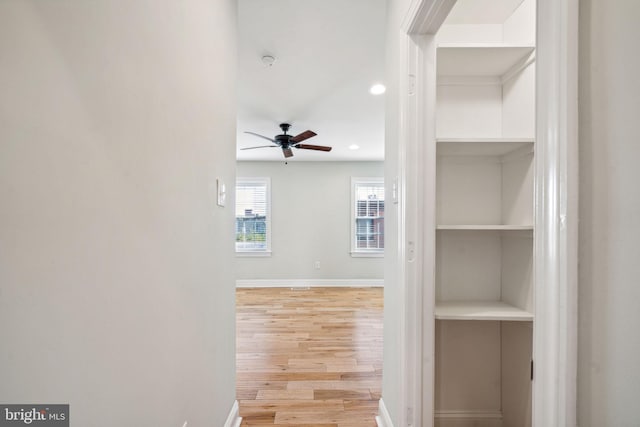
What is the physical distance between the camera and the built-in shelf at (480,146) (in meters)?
1.70

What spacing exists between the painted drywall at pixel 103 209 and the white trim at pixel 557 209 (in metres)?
0.87

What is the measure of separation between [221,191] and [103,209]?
991 mm

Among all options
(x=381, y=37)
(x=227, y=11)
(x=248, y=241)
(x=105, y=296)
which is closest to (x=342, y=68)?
(x=381, y=37)

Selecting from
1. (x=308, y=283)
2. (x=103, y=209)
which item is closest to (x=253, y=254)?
(x=308, y=283)

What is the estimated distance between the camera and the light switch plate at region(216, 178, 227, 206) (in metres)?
1.67

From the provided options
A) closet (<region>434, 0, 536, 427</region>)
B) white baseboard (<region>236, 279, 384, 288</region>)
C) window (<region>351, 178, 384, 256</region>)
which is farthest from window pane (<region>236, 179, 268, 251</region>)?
closet (<region>434, 0, 536, 427</region>)

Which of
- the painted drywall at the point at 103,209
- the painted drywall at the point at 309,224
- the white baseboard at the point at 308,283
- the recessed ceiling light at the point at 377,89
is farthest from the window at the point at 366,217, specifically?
the painted drywall at the point at 103,209

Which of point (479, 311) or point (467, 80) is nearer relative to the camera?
point (479, 311)

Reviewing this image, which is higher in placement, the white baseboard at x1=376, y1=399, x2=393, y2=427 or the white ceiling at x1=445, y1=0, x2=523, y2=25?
the white ceiling at x1=445, y1=0, x2=523, y2=25

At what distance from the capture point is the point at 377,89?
336 cm

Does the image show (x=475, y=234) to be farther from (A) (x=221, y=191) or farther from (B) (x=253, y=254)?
(B) (x=253, y=254)

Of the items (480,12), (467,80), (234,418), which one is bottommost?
(234,418)

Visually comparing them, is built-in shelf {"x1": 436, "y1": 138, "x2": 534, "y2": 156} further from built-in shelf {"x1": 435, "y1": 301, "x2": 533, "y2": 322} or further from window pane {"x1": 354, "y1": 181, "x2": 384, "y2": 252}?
window pane {"x1": 354, "y1": 181, "x2": 384, "y2": 252}

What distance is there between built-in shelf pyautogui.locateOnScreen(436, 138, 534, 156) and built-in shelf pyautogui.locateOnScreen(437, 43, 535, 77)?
0.46 metres
